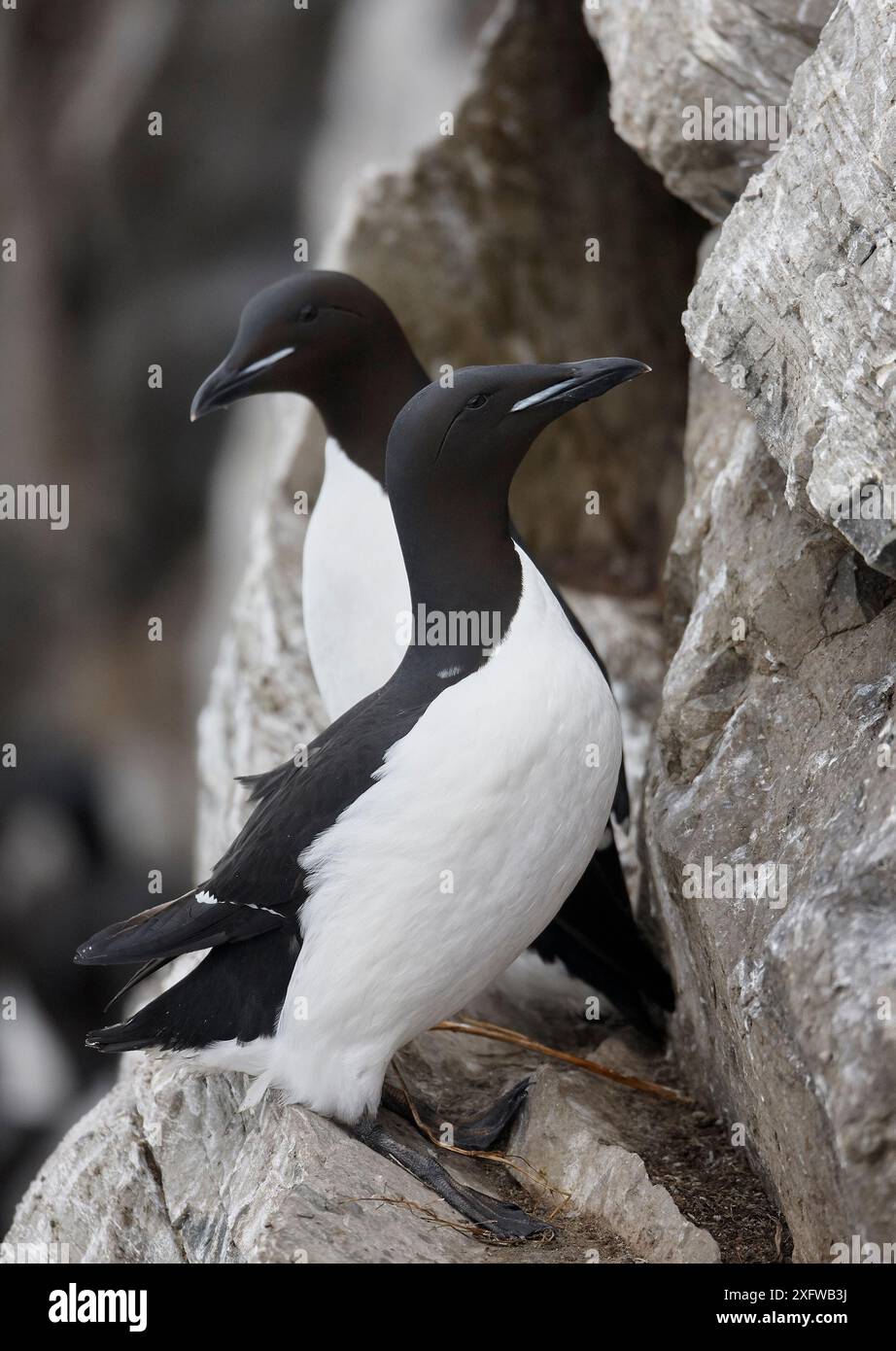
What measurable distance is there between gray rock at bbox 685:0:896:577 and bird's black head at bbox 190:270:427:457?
4.21ft

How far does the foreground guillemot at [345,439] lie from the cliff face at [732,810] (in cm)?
58

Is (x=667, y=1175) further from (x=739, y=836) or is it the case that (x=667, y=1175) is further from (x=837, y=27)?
(x=837, y=27)

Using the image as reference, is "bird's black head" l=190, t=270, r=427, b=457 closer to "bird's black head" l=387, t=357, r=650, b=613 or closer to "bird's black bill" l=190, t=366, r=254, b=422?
"bird's black bill" l=190, t=366, r=254, b=422

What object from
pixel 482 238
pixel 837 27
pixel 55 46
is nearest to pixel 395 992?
pixel 837 27

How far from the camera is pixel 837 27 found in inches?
115

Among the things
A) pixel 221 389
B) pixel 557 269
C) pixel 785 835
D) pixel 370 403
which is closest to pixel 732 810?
pixel 785 835

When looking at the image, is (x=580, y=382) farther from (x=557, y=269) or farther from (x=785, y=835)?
(x=557, y=269)

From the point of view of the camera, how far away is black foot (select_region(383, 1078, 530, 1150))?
338 centimetres

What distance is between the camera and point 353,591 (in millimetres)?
4125

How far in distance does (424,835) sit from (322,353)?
1.73 m

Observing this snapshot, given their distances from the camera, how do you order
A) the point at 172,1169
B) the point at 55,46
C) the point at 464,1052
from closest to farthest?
the point at 172,1169, the point at 464,1052, the point at 55,46

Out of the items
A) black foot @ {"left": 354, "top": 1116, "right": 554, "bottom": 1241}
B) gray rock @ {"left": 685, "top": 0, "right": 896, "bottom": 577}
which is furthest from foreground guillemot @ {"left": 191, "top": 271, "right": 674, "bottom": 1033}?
gray rock @ {"left": 685, "top": 0, "right": 896, "bottom": 577}

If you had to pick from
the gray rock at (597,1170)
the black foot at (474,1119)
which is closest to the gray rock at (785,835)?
the gray rock at (597,1170)
